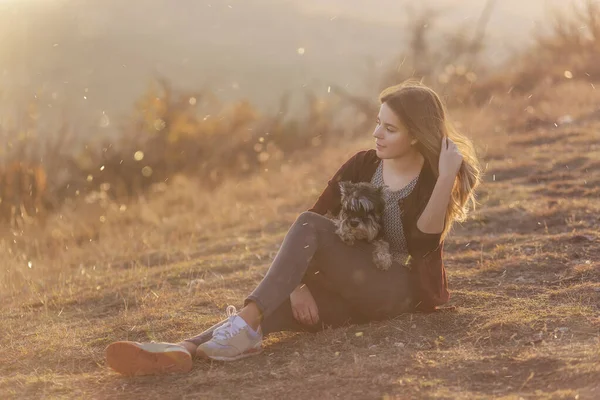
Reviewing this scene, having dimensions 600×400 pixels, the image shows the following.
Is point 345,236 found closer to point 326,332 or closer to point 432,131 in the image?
point 326,332

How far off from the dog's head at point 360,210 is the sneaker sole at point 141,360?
3.22ft

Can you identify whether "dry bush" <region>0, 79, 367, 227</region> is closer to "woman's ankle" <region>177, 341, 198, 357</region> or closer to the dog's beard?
the dog's beard

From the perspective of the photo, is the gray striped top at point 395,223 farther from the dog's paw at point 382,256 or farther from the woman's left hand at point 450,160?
the woman's left hand at point 450,160

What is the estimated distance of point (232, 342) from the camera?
409cm

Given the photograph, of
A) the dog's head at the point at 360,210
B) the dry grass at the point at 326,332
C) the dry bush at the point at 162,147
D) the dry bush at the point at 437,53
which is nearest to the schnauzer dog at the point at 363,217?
the dog's head at the point at 360,210

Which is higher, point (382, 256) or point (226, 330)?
point (382, 256)

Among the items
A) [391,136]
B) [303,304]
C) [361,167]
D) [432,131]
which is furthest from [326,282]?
[432,131]

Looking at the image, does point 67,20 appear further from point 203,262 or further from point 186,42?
point 203,262

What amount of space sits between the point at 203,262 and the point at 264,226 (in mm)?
1489

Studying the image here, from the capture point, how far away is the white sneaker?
407 cm

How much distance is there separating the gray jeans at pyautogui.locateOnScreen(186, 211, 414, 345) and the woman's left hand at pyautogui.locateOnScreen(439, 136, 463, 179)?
519 mm

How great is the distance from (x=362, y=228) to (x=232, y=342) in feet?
2.67

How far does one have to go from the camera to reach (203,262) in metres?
6.93

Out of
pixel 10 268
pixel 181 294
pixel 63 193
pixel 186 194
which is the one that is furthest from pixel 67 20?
pixel 181 294
